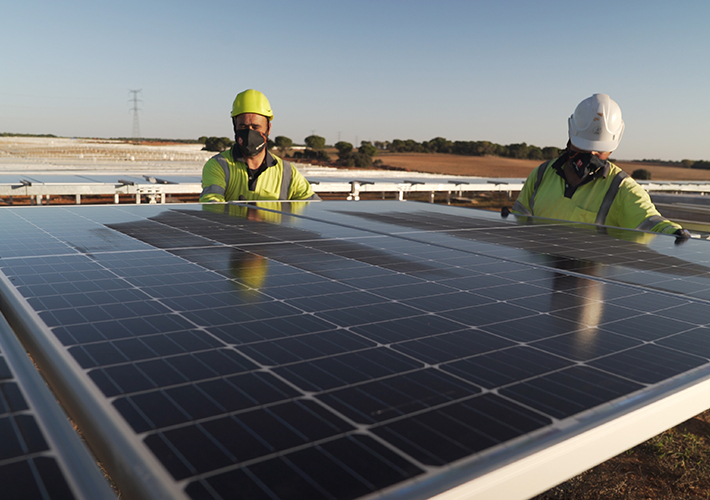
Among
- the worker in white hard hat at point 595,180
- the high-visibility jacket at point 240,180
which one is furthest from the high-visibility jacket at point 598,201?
the high-visibility jacket at point 240,180

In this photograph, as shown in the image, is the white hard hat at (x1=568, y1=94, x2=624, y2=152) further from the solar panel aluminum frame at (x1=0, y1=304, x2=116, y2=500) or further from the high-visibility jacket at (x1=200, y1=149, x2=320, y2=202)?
the solar panel aluminum frame at (x1=0, y1=304, x2=116, y2=500)

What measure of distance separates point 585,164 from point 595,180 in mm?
368

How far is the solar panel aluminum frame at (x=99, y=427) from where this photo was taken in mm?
1605

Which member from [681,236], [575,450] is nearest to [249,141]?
[681,236]

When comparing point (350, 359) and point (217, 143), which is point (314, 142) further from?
point (350, 359)

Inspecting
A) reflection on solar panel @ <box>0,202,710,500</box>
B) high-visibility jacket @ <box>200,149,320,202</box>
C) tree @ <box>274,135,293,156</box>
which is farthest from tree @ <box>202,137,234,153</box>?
reflection on solar panel @ <box>0,202,710,500</box>

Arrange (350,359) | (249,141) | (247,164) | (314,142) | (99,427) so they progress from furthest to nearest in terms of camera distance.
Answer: (314,142) < (247,164) < (249,141) < (350,359) < (99,427)

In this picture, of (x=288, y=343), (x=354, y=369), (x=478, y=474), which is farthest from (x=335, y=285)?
(x=478, y=474)

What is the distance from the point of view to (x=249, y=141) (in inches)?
418

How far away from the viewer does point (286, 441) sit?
185cm

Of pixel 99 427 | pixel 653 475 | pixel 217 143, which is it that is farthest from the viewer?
pixel 217 143

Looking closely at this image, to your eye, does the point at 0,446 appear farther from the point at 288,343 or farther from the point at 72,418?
the point at 288,343

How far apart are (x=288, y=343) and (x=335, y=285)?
139 cm

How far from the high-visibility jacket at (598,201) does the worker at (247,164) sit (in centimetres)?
501
